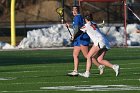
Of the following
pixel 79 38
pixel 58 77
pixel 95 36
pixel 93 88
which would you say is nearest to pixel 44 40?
pixel 79 38

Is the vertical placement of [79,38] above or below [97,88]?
above

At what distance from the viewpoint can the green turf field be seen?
53.1 feet

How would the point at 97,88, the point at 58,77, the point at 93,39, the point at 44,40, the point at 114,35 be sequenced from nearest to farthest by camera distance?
the point at 97,88, the point at 93,39, the point at 58,77, the point at 44,40, the point at 114,35

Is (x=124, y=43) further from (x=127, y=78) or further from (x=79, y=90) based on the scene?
(x=79, y=90)

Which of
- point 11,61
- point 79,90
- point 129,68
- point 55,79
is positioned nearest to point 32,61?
point 11,61

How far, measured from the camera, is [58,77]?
19.2 metres

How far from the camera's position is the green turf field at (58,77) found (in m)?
16.2

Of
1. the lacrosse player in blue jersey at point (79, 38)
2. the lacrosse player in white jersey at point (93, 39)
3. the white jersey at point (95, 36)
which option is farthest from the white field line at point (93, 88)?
the lacrosse player in blue jersey at point (79, 38)

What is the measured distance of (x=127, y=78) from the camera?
1859cm

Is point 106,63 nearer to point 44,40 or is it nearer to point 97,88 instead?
point 97,88

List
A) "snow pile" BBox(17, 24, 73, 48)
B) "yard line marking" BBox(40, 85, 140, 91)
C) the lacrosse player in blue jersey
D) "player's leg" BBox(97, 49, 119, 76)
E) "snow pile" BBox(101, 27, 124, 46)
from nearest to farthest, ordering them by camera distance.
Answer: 1. "yard line marking" BBox(40, 85, 140, 91)
2. "player's leg" BBox(97, 49, 119, 76)
3. the lacrosse player in blue jersey
4. "snow pile" BBox(17, 24, 73, 48)
5. "snow pile" BBox(101, 27, 124, 46)

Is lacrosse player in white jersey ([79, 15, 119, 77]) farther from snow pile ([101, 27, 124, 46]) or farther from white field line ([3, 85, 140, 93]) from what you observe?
snow pile ([101, 27, 124, 46])

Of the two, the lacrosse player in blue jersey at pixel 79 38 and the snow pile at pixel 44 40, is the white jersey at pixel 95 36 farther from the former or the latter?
the snow pile at pixel 44 40

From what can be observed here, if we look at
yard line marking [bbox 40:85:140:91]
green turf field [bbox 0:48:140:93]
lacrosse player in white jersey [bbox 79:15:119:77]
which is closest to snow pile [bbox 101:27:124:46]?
green turf field [bbox 0:48:140:93]
